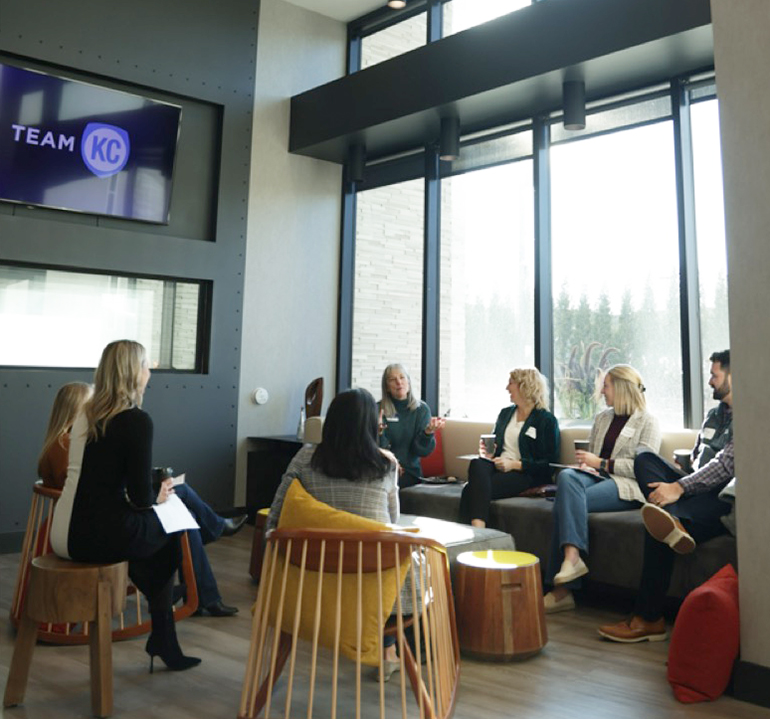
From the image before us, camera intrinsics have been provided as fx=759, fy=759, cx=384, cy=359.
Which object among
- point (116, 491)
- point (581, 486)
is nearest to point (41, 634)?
point (116, 491)

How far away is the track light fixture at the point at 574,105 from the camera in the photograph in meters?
4.67

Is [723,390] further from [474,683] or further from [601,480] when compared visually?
[474,683]

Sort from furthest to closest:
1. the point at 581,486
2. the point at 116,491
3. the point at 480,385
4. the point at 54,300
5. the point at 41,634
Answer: the point at 480,385 → the point at 54,300 → the point at 581,486 → the point at 41,634 → the point at 116,491

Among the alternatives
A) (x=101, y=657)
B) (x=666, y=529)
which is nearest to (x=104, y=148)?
(x=101, y=657)

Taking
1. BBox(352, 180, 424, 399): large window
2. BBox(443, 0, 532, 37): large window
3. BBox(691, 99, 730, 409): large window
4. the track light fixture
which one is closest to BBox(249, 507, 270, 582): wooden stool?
BBox(352, 180, 424, 399): large window

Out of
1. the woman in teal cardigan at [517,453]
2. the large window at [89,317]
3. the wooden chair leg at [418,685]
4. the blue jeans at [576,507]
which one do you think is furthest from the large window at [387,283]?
the wooden chair leg at [418,685]

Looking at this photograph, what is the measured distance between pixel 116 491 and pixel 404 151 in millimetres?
4327

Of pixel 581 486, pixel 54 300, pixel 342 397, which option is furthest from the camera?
pixel 54 300

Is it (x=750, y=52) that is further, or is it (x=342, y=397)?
(x=750, y=52)

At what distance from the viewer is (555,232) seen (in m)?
5.13

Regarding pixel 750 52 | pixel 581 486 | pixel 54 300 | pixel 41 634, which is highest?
pixel 750 52

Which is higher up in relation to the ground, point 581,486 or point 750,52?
point 750,52

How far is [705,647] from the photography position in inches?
101

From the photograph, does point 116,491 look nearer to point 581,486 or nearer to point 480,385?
point 581,486
